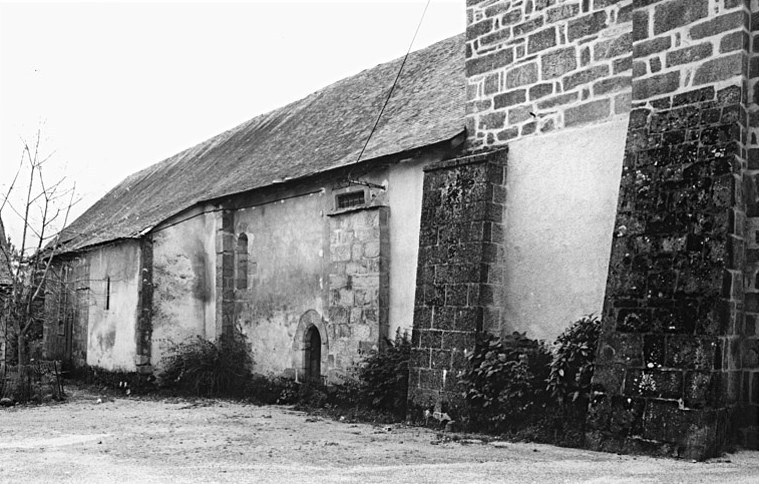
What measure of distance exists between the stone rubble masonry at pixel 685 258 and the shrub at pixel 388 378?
3526 mm

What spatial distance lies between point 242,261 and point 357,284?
4.17m

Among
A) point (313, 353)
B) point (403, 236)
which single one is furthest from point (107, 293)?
point (403, 236)

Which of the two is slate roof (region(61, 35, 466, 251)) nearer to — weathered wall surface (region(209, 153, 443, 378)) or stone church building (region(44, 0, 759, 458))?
stone church building (region(44, 0, 759, 458))

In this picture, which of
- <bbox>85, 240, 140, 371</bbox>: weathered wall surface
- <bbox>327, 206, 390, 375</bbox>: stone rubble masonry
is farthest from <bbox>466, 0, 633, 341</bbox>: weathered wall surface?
<bbox>85, 240, 140, 371</bbox>: weathered wall surface

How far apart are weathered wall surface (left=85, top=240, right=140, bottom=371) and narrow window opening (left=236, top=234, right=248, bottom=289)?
2.21 meters

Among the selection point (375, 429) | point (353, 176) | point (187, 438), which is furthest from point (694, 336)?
point (353, 176)

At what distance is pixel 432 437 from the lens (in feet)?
27.9

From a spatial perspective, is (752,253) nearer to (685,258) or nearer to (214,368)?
(685,258)

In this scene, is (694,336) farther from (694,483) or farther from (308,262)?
(308,262)

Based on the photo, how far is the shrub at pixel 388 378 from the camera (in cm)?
1048

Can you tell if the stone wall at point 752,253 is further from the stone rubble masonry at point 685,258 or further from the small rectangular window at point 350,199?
the small rectangular window at point 350,199

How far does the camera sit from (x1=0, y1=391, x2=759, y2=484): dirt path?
241 inches

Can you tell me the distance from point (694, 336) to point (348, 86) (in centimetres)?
1257

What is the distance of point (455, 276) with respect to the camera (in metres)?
9.55
